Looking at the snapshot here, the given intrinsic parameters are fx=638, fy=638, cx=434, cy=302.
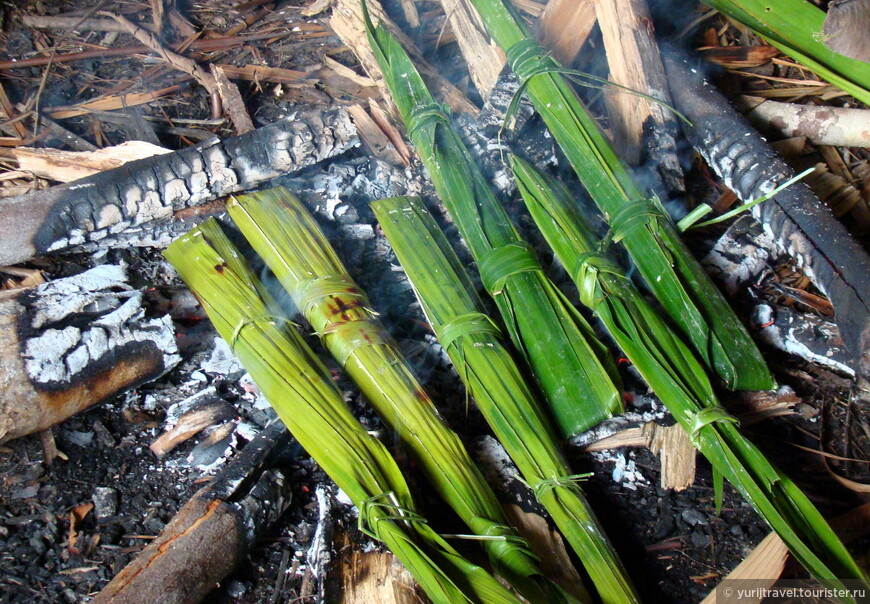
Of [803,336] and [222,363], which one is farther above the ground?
[222,363]

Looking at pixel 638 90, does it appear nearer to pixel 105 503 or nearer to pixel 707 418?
pixel 707 418

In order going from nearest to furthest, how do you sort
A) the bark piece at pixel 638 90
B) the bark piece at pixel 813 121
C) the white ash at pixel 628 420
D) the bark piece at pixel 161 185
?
the white ash at pixel 628 420 → the bark piece at pixel 161 185 → the bark piece at pixel 638 90 → the bark piece at pixel 813 121

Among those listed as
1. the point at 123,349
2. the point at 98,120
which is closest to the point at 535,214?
the point at 123,349

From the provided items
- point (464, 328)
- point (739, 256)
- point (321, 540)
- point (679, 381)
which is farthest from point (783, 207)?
point (321, 540)

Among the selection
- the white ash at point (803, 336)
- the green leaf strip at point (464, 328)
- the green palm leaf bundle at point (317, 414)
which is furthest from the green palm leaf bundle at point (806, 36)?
the green palm leaf bundle at point (317, 414)

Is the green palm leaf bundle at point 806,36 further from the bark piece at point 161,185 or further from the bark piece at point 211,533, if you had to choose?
the bark piece at point 211,533

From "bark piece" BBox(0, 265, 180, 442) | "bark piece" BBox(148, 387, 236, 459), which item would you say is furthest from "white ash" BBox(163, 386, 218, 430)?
"bark piece" BBox(0, 265, 180, 442)
